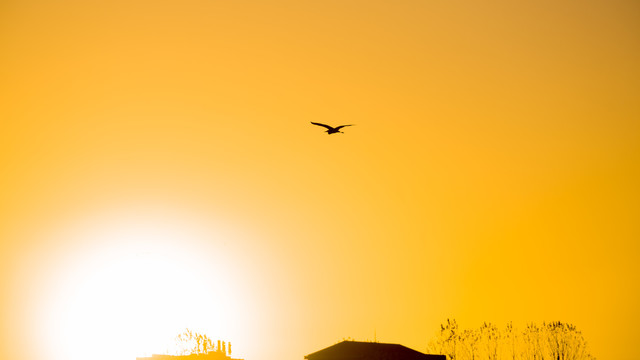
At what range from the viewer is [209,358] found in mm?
90812

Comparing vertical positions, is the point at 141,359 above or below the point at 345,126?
below

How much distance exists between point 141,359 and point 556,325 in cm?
4806

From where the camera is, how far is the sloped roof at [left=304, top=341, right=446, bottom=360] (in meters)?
73.9

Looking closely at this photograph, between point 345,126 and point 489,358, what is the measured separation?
4706 centimetres

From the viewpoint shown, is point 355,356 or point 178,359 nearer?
point 355,356

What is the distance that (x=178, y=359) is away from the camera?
8944 cm

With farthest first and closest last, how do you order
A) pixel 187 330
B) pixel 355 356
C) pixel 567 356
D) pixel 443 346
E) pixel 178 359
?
1. pixel 187 330
2. pixel 443 346
3. pixel 567 356
4. pixel 178 359
5. pixel 355 356

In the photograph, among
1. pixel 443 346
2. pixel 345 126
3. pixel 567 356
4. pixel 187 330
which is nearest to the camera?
pixel 345 126

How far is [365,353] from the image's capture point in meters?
74.5

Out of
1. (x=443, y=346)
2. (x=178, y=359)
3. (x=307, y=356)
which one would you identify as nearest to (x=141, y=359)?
(x=178, y=359)

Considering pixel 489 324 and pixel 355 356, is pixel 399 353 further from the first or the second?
pixel 489 324

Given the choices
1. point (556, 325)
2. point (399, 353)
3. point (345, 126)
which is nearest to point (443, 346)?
point (556, 325)

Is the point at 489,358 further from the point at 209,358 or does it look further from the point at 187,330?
the point at 187,330

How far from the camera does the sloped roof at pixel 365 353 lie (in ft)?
243
